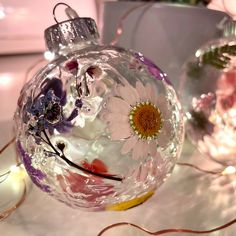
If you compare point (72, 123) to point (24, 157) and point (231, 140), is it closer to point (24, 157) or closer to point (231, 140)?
point (24, 157)


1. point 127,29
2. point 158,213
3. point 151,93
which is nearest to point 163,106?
point 151,93

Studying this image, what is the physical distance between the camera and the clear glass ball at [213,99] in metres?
0.48

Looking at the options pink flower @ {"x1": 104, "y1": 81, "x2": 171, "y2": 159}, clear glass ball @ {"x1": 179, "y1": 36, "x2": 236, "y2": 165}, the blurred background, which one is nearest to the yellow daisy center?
pink flower @ {"x1": 104, "y1": 81, "x2": 171, "y2": 159}

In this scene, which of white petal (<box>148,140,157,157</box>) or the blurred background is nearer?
white petal (<box>148,140,157,157</box>)

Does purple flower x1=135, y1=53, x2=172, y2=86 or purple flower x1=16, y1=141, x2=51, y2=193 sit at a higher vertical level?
purple flower x1=135, y1=53, x2=172, y2=86

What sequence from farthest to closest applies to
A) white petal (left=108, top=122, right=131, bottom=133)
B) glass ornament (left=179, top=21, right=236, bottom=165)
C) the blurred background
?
1. the blurred background
2. glass ornament (left=179, top=21, right=236, bottom=165)
3. white petal (left=108, top=122, right=131, bottom=133)

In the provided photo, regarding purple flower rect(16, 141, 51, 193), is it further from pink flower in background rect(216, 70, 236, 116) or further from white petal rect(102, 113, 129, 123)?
pink flower in background rect(216, 70, 236, 116)

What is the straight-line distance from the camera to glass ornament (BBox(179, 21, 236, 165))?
479 mm

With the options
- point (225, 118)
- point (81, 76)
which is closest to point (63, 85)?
point (81, 76)

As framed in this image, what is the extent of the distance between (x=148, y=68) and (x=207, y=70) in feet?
0.40

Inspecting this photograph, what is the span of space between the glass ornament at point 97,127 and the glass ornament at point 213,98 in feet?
0.30

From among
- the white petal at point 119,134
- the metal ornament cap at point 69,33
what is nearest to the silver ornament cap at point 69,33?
the metal ornament cap at point 69,33

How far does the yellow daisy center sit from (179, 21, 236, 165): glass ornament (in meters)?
0.12

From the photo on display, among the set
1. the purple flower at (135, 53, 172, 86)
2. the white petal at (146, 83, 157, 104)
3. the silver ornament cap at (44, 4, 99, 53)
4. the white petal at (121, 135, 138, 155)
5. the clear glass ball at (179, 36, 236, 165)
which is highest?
the silver ornament cap at (44, 4, 99, 53)
